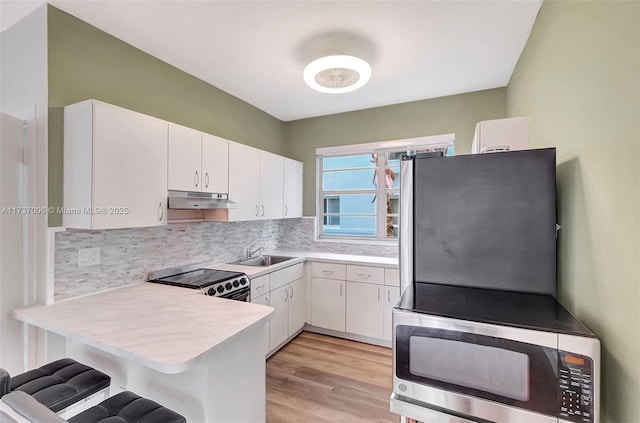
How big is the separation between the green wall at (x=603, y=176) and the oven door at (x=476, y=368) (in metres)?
0.23

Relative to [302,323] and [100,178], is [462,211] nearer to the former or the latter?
[100,178]

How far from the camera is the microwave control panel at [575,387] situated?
78 centimetres

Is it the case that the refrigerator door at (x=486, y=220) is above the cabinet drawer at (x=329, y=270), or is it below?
above

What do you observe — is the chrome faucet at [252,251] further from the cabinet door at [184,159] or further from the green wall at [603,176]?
the green wall at [603,176]

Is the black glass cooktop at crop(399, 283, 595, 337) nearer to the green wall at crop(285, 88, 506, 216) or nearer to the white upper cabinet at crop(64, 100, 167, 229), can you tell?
the white upper cabinet at crop(64, 100, 167, 229)

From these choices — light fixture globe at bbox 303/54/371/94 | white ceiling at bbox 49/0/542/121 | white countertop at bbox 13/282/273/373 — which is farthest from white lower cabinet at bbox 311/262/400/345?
white ceiling at bbox 49/0/542/121

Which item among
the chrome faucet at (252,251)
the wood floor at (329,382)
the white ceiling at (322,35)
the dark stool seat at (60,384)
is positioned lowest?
the wood floor at (329,382)

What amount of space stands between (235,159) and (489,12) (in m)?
2.27

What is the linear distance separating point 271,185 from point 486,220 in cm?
248

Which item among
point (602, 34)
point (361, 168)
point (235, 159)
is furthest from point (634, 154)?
point (361, 168)

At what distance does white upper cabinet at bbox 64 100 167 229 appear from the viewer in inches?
67.6

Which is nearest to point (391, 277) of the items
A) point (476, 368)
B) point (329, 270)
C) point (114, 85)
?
point (329, 270)

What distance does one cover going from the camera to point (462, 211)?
1.30 m

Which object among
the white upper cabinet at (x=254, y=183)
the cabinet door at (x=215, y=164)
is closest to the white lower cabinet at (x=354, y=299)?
the white upper cabinet at (x=254, y=183)
